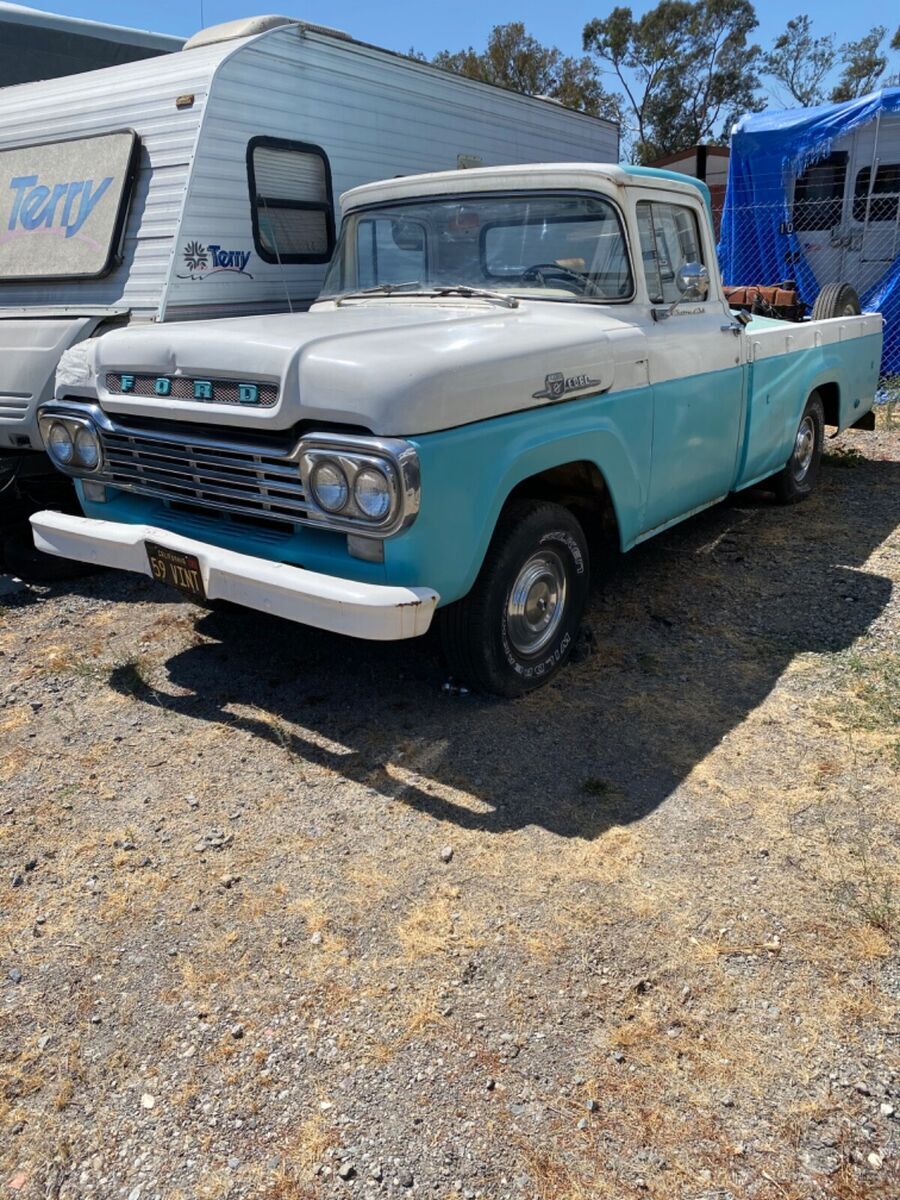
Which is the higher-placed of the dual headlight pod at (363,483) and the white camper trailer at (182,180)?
the white camper trailer at (182,180)

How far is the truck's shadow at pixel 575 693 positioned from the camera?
3285mm

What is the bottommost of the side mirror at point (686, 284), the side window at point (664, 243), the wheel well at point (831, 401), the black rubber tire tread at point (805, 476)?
the black rubber tire tread at point (805, 476)

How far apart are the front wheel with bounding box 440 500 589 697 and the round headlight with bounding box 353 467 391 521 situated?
667 mm

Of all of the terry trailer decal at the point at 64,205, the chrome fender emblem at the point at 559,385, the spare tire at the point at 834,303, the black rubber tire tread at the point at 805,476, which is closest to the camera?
the chrome fender emblem at the point at 559,385

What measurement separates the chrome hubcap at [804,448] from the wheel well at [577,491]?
2679mm

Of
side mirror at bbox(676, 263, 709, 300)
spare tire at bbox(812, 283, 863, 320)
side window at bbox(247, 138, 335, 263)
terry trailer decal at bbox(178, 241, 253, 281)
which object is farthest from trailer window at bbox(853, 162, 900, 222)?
terry trailer decal at bbox(178, 241, 253, 281)

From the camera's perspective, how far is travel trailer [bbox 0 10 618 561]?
5.36 meters

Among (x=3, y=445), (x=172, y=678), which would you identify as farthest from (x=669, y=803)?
(x=3, y=445)

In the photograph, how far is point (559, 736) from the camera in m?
3.57

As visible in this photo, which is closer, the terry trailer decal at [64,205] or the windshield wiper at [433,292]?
the windshield wiper at [433,292]

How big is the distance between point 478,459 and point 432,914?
4.77 feet

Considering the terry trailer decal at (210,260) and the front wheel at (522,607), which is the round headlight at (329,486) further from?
the terry trailer decal at (210,260)

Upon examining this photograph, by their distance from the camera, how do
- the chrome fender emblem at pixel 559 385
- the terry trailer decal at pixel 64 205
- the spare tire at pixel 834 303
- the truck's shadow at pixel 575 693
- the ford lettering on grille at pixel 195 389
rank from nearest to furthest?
the ford lettering on grille at pixel 195 389, the truck's shadow at pixel 575 693, the chrome fender emblem at pixel 559 385, the terry trailer decal at pixel 64 205, the spare tire at pixel 834 303

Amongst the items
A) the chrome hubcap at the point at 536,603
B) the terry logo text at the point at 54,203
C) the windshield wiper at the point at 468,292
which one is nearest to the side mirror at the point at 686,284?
the windshield wiper at the point at 468,292
